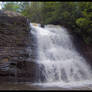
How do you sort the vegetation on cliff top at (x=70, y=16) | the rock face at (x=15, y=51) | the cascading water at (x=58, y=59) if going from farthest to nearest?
1. the vegetation on cliff top at (x=70, y=16)
2. the cascading water at (x=58, y=59)
3. the rock face at (x=15, y=51)

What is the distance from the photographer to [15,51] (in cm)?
1113

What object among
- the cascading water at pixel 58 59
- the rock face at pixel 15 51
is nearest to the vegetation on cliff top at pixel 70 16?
the cascading water at pixel 58 59

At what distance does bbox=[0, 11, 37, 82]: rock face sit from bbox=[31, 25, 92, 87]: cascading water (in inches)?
31.5

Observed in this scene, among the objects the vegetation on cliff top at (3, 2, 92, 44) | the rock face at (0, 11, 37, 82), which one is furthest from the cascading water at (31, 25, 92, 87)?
the vegetation on cliff top at (3, 2, 92, 44)

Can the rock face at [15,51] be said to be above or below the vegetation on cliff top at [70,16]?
below

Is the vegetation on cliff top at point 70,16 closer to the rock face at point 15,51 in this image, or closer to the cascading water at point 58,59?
the cascading water at point 58,59

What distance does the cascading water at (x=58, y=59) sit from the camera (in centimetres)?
1148

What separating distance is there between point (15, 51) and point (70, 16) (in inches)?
288

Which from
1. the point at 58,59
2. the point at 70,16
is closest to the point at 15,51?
the point at 58,59

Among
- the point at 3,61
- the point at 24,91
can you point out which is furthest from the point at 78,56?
the point at 24,91

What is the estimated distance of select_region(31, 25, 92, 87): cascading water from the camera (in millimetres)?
11484

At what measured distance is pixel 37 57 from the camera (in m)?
12.4

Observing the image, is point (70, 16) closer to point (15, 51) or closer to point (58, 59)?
point (58, 59)

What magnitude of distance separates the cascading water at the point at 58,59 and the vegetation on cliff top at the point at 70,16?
111 centimetres
